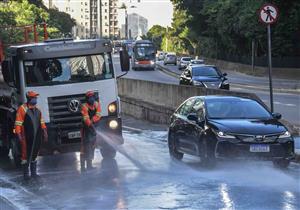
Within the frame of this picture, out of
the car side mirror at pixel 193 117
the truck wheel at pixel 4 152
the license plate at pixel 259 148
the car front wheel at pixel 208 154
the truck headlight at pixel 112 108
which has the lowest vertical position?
the truck wheel at pixel 4 152

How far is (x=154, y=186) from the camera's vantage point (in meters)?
10.8

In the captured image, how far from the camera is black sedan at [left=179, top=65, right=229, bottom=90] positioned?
31.7 meters

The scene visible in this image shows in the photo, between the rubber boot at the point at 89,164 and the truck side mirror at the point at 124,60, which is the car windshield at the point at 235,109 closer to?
the truck side mirror at the point at 124,60

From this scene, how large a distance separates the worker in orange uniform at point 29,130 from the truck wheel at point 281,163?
175 inches

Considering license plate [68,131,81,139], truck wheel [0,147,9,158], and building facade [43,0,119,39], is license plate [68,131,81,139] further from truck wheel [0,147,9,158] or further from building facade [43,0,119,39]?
building facade [43,0,119,39]

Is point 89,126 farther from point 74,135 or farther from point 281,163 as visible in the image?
point 281,163

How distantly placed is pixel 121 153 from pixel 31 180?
4.00m

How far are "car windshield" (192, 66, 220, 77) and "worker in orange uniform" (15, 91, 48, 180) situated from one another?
21.4m

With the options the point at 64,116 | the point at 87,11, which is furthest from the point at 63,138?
the point at 87,11

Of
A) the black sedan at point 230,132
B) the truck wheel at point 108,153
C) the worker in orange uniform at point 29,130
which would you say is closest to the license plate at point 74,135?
the truck wheel at point 108,153

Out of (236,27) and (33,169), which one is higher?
(236,27)

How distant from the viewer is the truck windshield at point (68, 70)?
1343cm

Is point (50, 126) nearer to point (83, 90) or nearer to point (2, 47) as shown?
point (83, 90)

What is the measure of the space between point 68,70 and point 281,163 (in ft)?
15.7
